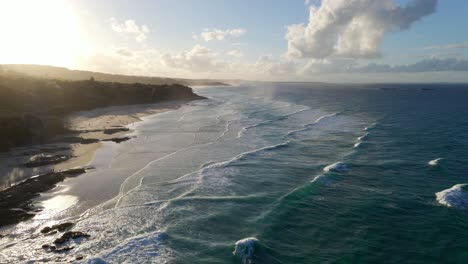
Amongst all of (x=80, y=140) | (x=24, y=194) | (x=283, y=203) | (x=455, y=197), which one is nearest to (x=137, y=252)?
(x=283, y=203)

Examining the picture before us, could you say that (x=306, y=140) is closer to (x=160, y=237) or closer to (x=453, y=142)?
(x=453, y=142)

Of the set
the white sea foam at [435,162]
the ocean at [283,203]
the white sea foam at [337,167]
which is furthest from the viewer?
the white sea foam at [435,162]

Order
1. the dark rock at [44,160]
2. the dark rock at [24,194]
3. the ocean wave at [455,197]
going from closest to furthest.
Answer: the dark rock at [24,194]
the ocean wave at [455,197]
the dark rock at [44,160]

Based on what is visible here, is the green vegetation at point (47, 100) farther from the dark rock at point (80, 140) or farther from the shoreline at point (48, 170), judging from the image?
the shoreline at point (48, 170)

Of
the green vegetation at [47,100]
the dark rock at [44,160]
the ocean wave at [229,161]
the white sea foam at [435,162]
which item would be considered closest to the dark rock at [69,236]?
the ocean wave at [229,161]

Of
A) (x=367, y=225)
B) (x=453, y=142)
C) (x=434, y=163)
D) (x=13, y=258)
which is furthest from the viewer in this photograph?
(x=453, y=142)

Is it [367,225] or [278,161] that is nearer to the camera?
[367,225]

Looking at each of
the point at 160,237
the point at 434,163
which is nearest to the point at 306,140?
the point at 434,163
